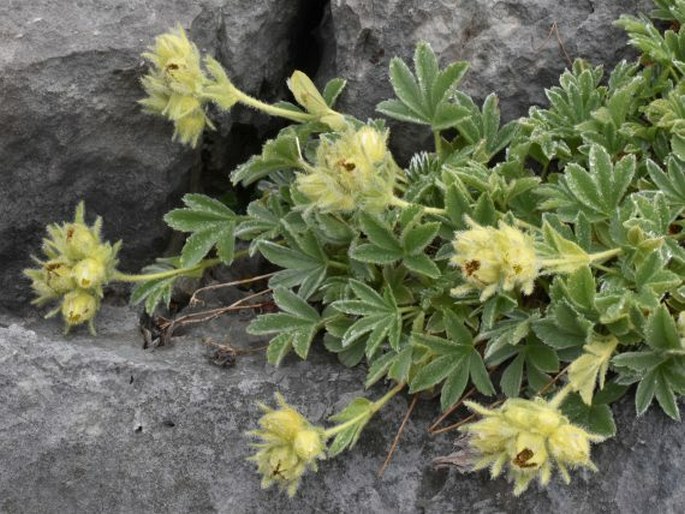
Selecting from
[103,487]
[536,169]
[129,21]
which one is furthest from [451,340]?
[129,21]

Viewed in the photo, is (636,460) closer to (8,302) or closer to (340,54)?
(340,54)

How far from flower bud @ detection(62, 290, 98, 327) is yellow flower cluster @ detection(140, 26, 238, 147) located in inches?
21.0

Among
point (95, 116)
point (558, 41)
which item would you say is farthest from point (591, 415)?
point (95, 116)

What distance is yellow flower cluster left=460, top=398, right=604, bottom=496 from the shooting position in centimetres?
205

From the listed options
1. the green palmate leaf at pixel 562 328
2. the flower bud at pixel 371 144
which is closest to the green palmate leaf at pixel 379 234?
the flower bud at pixel 371 144

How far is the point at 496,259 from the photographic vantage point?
7.02ft

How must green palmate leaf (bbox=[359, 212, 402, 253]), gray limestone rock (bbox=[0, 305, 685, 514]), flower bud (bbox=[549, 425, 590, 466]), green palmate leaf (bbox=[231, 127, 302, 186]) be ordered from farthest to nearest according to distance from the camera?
1. green palmate leaf (bbox=[231, 127, 302, 186])
2. green palmate leaf (bbox=[359, 212, 402, 253])
3. gray limestone rock (bbox=[0, 305, 685, 514])
4. flower bud (bbox=[549, 425, 590, 466])

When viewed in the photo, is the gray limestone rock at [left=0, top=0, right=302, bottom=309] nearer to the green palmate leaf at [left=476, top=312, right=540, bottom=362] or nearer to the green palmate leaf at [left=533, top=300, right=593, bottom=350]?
the green palmate leaf at [left=476, top=312, right=540, bottom=362]

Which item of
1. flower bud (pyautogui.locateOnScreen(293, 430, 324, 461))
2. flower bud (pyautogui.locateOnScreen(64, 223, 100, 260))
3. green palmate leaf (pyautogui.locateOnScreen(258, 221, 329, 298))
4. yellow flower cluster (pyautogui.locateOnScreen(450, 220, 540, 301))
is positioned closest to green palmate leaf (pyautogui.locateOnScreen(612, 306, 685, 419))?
yellow flower cluster (pyautogui.locateOnScreen(450, 220, 540, 301))

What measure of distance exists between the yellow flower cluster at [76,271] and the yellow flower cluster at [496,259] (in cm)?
104

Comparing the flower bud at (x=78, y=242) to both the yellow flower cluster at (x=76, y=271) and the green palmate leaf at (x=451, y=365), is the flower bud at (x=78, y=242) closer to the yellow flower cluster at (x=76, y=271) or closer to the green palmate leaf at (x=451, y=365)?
the yellow flower cluster at (x=76, y=271)

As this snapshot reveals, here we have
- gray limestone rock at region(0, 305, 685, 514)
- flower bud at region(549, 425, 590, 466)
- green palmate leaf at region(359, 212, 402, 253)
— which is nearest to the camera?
flower bud at region(549, 425, 590, 466)

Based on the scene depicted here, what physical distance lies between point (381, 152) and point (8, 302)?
1.35 m

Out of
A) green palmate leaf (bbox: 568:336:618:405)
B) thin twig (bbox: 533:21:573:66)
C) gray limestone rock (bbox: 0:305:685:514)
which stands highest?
thin twig (bbox: 533:21:573:66)
